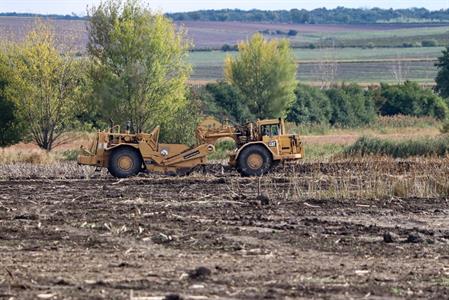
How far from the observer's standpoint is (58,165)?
35.3 meters

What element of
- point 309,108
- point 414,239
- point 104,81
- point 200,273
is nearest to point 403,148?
point 104,81

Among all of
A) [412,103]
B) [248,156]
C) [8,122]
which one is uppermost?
[248,156]

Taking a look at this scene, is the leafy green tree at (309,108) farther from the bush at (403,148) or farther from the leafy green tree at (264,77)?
the bush at (403,148)

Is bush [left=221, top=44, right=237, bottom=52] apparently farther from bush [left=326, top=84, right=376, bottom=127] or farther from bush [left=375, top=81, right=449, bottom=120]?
bush [left=326, top=84, right=376, bottom=127]

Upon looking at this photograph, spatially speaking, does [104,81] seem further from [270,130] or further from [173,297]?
[173,297]

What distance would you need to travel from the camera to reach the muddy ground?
13.3 meters

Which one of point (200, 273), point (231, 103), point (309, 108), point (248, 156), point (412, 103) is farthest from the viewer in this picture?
point (412, 103)

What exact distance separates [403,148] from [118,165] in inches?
518

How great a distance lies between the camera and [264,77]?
2376 inches

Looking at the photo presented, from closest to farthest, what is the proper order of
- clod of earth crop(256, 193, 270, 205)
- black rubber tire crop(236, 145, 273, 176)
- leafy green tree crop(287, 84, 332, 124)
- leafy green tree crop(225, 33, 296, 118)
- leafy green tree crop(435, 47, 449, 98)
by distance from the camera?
clod of earth crop(256, 193, 270, 205) → black rubber tire crop(236, 145, 273, 176) → leafy green tree crop(225, 33, 296, 118) → leafy green tree crop(287, 84, 332, 124) → leafy green tree crop(435, 47, 449, 98)

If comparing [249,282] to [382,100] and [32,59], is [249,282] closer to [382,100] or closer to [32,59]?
[32,59]

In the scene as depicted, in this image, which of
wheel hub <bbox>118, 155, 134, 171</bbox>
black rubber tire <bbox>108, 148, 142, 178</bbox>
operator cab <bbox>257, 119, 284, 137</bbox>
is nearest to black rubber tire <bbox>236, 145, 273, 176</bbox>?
operator cab <bbox>257, 119, 284, 137</bbox>

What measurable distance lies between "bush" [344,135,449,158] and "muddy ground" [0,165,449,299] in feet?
38.4

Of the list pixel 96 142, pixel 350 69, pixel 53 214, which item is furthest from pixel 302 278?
pixel 350 69
